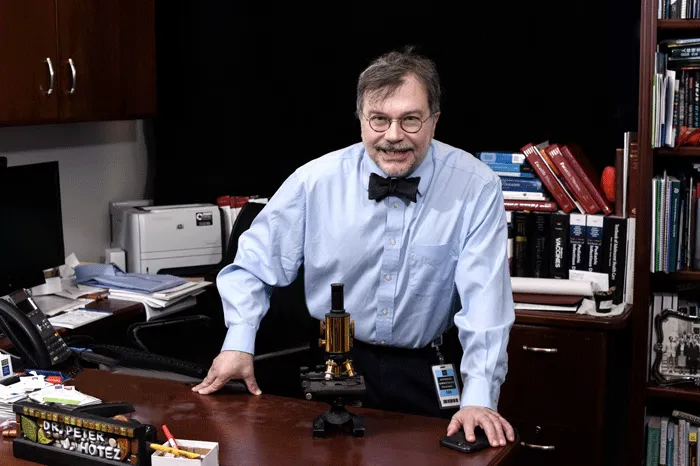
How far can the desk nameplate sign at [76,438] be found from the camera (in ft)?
6.00

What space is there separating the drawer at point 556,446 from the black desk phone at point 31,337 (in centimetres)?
177

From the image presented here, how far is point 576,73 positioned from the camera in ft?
12.8

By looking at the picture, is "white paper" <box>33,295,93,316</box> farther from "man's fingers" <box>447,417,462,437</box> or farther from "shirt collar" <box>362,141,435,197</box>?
"man's fingers" <box>447,417,462,437</box>

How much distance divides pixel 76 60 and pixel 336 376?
203 cm

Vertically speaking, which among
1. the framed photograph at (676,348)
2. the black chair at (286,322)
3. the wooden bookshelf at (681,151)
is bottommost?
the framed photograph at (676,348)

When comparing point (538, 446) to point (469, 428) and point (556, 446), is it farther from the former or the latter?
point (469, 428)

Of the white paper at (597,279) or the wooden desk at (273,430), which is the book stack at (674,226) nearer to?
the white paper at (597,279)

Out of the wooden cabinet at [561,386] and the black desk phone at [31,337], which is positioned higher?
the black desk phone at [31,337]

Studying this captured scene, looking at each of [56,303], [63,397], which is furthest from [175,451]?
[56,303]

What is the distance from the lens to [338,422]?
201 cm

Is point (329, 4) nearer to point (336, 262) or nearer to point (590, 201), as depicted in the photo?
point (590, 201)

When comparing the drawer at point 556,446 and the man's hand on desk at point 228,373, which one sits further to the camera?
the drawer at point 556,446

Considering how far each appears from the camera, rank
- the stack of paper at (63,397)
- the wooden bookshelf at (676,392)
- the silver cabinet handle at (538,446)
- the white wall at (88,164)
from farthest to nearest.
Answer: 1. the white wall at (88,164)
2. the silver cabinet handle at (538,446)
3. the wooden bookshelf at (676,392)
4. the stack of paper at (63,397)

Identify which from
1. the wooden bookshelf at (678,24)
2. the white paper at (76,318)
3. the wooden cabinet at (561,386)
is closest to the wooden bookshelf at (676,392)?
the wooden cabinet at (561,386)
